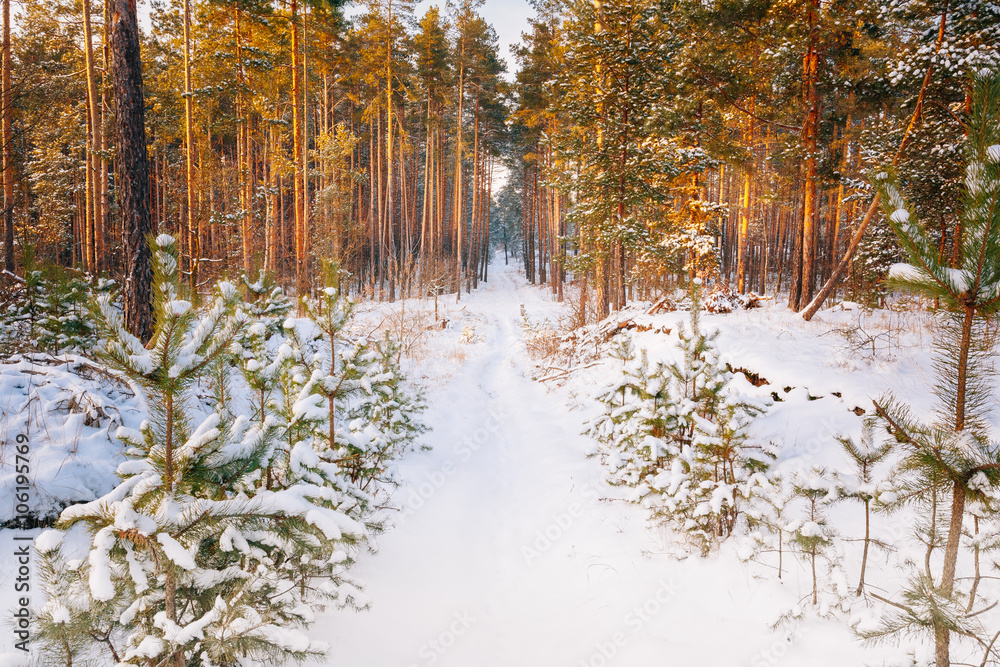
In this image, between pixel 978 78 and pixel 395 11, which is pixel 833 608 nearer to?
pixel 978 78

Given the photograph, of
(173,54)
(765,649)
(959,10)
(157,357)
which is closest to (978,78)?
(765,649)

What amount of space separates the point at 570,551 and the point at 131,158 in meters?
6.61

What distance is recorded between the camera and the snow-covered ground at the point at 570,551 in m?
2.63

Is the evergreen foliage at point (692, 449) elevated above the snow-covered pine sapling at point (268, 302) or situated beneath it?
situated beneath

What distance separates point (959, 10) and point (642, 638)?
963 cm

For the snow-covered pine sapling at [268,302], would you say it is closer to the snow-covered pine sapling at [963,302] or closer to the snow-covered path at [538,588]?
the snow-covered path at [538,588]

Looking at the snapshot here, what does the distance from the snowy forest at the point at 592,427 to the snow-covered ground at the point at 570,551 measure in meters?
0.03

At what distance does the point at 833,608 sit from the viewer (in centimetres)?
254

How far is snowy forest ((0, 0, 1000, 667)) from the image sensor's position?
63.4 inches

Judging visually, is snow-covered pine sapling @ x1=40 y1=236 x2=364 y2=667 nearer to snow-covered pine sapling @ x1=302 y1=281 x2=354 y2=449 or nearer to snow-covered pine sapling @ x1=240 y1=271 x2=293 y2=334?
snow-covered pine sapling @ x1=302 y1=281 x2=354 y2=449

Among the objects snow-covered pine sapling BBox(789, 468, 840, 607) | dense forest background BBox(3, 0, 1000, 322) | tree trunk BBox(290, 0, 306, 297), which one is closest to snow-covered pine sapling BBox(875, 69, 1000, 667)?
snow-covered pine sapling BBox(789, 468, 840, 607)

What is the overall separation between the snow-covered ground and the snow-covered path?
0.01 m
